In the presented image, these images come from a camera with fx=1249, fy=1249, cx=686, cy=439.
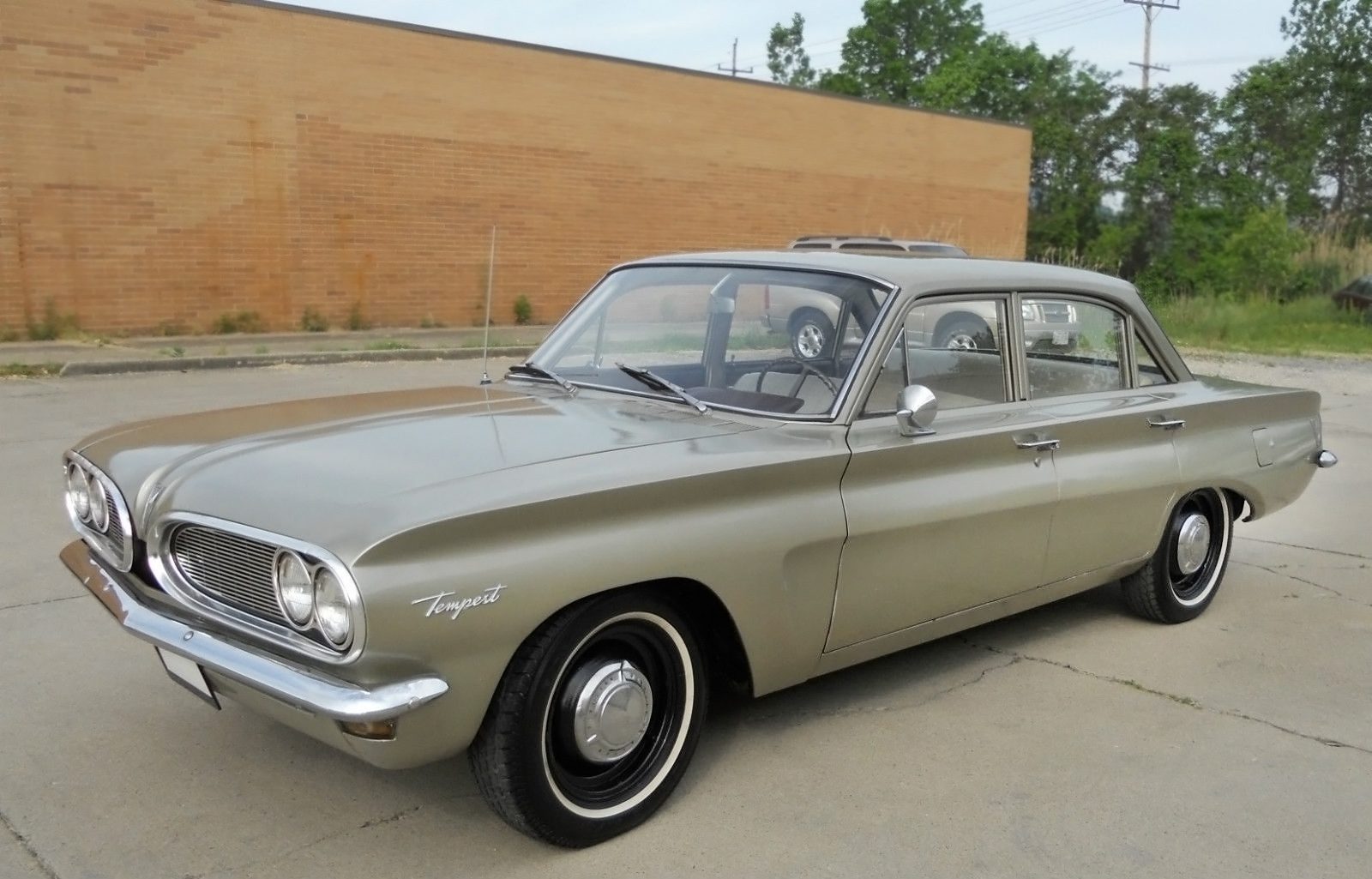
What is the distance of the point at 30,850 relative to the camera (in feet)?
10.3

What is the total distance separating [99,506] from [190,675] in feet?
2.45

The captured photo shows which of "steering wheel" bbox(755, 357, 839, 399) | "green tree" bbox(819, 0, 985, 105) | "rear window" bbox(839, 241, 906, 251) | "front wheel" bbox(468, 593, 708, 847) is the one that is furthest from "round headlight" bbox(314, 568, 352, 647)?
"green tree" bbox(819, 0, 985, 105)

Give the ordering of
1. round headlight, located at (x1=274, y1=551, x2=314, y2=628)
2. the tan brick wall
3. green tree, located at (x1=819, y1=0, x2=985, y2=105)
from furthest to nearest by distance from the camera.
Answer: green tree, located at (x1=819, y1=0, x2=985, y2=105) < the tan brick wall < round headlight, located at (x1=274, y1=551, x2=314, y2=628)

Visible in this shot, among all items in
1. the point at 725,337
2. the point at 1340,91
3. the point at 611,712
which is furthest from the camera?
the point at 1340,91

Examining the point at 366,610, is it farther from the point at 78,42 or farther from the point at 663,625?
the point at 78,42

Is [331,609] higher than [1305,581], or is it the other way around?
[331,609]

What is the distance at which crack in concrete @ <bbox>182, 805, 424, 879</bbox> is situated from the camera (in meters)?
3.05

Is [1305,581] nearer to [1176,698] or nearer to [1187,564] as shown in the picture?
[1187,564]

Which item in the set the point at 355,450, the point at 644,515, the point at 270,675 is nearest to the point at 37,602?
the point at 355,450

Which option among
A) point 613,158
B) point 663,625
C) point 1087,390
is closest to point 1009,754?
point 663,625

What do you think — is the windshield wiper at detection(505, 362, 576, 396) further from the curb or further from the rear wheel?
the curb

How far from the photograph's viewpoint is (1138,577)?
5.19 metres

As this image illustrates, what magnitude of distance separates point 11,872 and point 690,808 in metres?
1.71

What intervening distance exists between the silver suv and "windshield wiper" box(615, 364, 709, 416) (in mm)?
411
